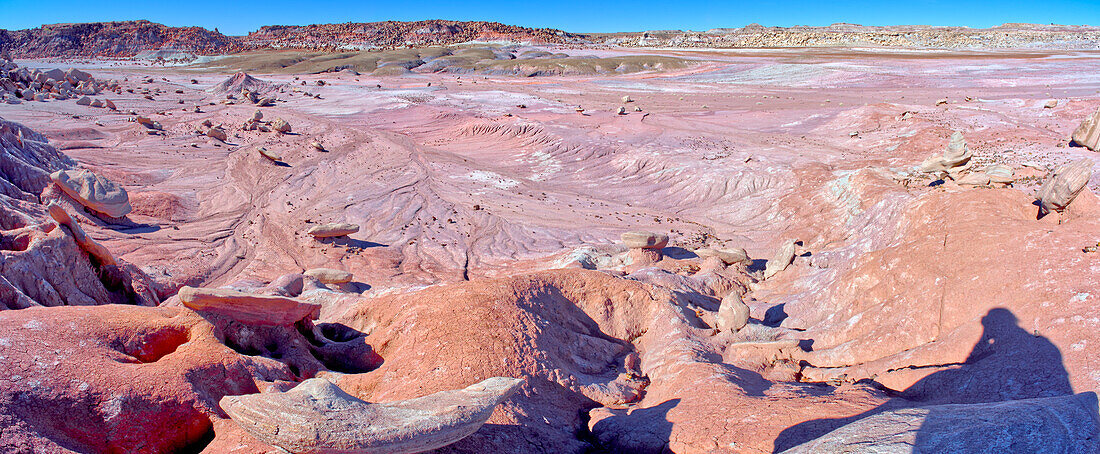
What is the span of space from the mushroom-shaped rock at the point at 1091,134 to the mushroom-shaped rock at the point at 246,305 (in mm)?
18127

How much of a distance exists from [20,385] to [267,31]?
5086 inches

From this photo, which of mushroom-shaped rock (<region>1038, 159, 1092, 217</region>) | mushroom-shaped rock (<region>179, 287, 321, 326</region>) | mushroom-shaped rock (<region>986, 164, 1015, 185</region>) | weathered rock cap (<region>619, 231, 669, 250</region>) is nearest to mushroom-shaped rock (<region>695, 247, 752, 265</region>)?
weathered rock cap (<region>619, 231, 669, 250</region>)

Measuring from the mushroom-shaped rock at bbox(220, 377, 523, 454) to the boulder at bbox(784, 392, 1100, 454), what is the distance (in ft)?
7.67

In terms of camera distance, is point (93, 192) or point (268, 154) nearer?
point (93, 192)

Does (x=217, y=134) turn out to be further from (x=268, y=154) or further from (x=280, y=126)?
(x=268, y=154)

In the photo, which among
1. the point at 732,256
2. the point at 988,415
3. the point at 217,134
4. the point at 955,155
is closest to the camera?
the point at 988,415

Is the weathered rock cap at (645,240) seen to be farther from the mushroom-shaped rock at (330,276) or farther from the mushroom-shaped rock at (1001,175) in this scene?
the mushroom-shaped rock at (1001,175)

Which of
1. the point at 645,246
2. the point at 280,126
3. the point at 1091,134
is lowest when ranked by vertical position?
the point at 645,246

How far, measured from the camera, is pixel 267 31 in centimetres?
11200

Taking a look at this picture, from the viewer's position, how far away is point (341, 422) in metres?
3.42

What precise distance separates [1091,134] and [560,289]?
15.0m

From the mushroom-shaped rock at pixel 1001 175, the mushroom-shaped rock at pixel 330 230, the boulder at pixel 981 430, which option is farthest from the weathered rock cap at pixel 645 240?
the boulder at pixel 981 430

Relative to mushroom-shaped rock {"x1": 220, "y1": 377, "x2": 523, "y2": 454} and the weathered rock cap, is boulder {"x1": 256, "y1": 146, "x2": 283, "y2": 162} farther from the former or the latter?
mushroom-shaped rock {"x1": 220, "y1": 377, "x2": 523, "y2": 454}

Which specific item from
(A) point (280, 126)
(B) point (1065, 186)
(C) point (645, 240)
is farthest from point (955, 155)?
(A) point (280, 126)
